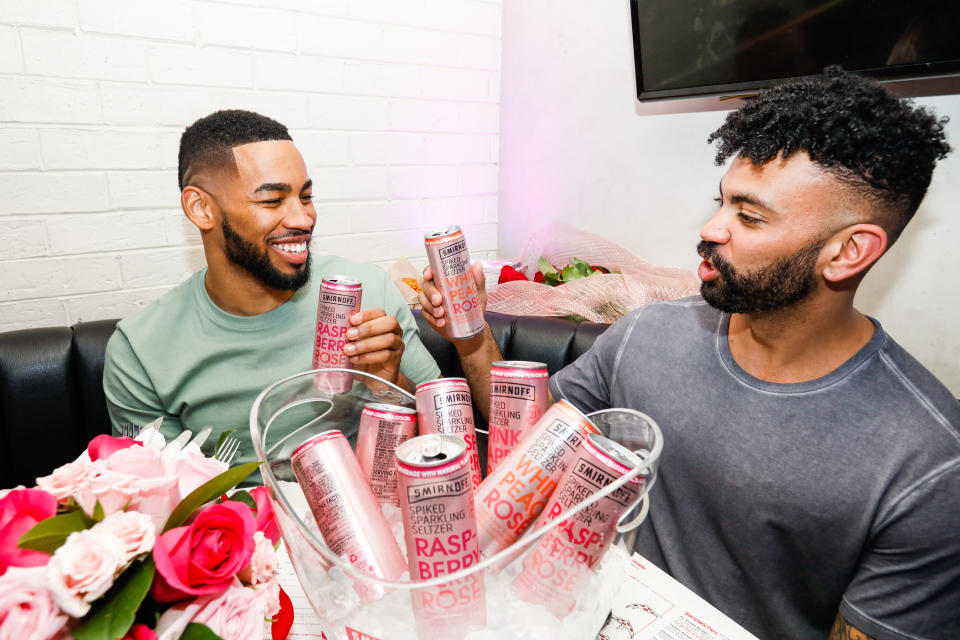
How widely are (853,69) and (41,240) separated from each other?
2005 millimetres

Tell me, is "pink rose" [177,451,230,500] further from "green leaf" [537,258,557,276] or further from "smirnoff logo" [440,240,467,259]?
"green leaf" [537,258,557,276]

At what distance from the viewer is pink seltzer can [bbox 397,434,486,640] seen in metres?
0.41

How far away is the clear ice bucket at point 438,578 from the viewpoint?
41 cm

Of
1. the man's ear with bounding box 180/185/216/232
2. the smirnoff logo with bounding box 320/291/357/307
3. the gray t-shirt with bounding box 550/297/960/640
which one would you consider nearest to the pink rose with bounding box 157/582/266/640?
the smirnoff logo with bounding box 320/291/357/307

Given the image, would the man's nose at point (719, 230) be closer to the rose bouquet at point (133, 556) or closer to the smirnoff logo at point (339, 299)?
the smirnoff logo at point (339, 299)

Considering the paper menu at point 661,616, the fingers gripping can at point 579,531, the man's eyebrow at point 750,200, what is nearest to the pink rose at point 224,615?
the fingers gripping can at point 579,531

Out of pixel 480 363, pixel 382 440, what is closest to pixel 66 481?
pixel 382 440

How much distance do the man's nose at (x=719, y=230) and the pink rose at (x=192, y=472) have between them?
788 mm

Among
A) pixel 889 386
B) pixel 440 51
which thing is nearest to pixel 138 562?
pixel 889 386

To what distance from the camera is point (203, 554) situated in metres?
0.44

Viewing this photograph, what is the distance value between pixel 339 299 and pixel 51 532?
0.49 m

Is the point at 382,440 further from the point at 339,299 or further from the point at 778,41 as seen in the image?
the point at 778,41

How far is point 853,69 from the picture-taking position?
115cm

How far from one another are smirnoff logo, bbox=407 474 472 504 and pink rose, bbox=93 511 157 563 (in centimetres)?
20
